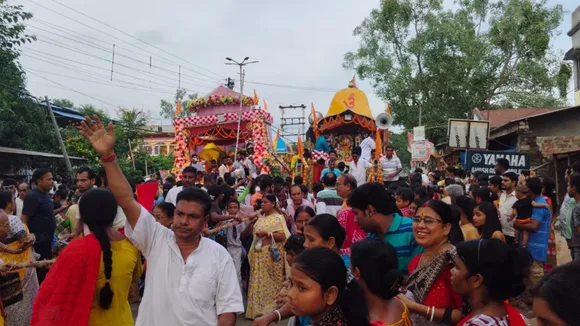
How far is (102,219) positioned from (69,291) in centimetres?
47

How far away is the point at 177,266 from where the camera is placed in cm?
298

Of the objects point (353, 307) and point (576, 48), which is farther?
point (576, 48)

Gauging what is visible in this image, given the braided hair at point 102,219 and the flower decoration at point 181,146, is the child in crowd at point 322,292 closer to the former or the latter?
the braided hair at point 102,219

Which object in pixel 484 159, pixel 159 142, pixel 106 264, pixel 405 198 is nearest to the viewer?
pixel 106 264

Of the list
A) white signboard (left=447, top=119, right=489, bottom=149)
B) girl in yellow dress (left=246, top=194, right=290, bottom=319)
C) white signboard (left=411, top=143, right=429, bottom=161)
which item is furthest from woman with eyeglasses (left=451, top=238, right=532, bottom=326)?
white signboard (left=411, top=143, right=429, bottom=161)

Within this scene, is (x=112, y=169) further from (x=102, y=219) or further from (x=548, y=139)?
(x=548, y=139)

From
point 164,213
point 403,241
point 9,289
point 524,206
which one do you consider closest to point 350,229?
point 403,241

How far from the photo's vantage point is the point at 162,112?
201ft

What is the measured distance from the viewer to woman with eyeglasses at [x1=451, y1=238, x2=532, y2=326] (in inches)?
99.7

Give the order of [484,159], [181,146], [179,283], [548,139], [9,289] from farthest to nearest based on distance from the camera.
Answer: [181,146]
[548,139]
[484,159]
[9,289]
[179,283]

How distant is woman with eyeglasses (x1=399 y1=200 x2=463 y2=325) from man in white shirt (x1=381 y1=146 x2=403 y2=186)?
7846mm

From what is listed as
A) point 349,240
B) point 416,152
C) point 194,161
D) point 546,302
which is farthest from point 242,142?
point 546,302

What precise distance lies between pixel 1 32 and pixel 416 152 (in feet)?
49.1

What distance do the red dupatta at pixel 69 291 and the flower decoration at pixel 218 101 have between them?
18301mm
